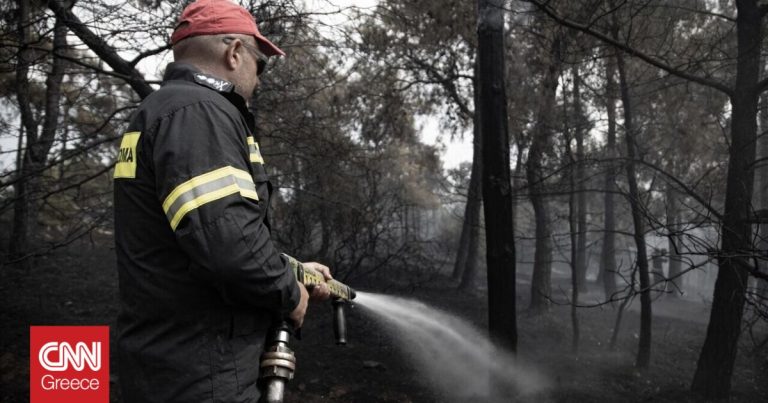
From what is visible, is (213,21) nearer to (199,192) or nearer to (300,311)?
(199,192)

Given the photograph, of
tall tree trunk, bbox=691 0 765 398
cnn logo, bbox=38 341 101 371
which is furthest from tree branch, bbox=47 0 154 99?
tall tree trunk, bbox=691 0 765 398

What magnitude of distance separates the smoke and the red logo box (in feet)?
8.71

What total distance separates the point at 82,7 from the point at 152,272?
13.1 feet

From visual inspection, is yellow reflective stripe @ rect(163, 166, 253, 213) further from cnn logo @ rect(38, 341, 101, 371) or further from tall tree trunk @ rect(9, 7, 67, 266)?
cnn logo @ rect(38, 341, 101, 371)

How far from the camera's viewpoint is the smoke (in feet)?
17.6

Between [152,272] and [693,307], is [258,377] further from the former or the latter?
[693,307]

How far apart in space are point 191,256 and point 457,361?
6279 millimetres

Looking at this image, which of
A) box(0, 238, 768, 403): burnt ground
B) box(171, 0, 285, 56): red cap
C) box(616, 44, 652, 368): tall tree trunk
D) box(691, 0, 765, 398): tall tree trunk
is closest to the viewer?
box(171, 0, 285, 56): red cap

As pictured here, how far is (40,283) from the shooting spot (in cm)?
971

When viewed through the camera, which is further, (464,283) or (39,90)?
(464,283)

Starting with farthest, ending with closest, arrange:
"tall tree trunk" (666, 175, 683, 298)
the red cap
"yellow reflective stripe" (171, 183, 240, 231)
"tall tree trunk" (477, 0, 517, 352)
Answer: "tall tree trunk" (477, 0, 517, 352) < "tall tree trunk" (666, 175, 683, 298) < the red cap < "yellow reflective stripe" (171, 183, 240, 231)

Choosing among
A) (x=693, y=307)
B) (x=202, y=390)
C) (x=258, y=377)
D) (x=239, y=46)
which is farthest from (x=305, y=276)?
(x=693, y=307)

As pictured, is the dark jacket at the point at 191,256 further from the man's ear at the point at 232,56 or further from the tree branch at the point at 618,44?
the tree branch at the point at 618,44

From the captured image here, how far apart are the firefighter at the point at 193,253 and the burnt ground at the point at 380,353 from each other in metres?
4.25
